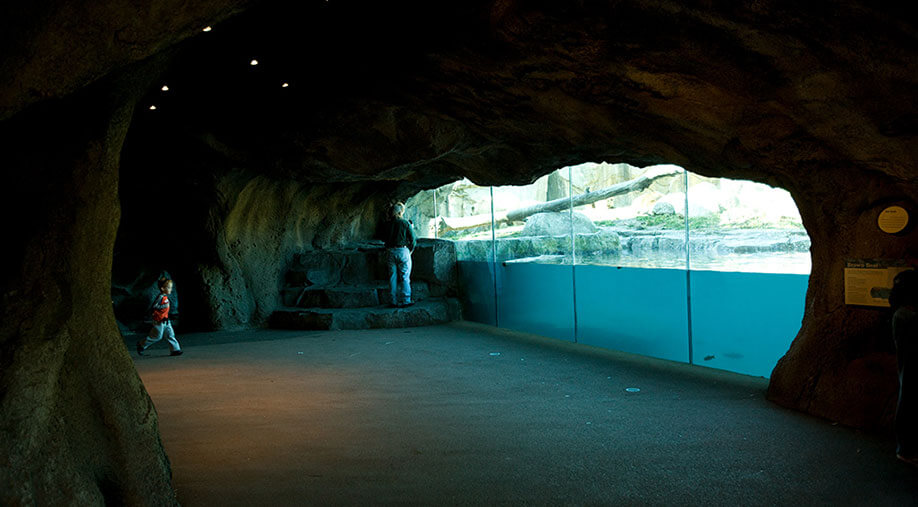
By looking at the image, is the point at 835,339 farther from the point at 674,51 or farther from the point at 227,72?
the point at 227,72

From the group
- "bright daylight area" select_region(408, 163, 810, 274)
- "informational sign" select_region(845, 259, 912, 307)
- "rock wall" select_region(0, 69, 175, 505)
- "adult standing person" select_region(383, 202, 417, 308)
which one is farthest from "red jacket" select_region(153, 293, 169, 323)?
"informational sign" select_region(845, 259, 912, 307)

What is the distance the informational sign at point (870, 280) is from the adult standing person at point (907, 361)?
2.86 ft

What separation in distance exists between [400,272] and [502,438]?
6528mm

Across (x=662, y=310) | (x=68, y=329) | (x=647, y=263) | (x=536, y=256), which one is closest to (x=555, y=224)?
(x=536, y=256)

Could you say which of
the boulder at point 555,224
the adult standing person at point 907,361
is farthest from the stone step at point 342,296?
the adult standing person at point 907,361

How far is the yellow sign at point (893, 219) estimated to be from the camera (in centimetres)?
452

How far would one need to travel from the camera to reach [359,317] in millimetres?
10469

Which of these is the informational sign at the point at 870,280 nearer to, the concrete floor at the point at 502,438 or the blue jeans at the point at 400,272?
the concrete floor at the point at 502,438

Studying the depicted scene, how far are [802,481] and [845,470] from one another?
353mm

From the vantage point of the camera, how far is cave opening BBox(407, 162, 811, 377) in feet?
20.7

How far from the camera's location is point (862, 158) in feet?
14.8

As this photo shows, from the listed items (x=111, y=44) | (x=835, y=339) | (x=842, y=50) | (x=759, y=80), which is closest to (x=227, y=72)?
(x=111, y=44)

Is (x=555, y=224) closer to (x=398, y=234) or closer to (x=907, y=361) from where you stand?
(x=398, y=234)

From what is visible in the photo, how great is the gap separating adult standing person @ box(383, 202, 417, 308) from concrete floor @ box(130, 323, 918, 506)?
127 inches
